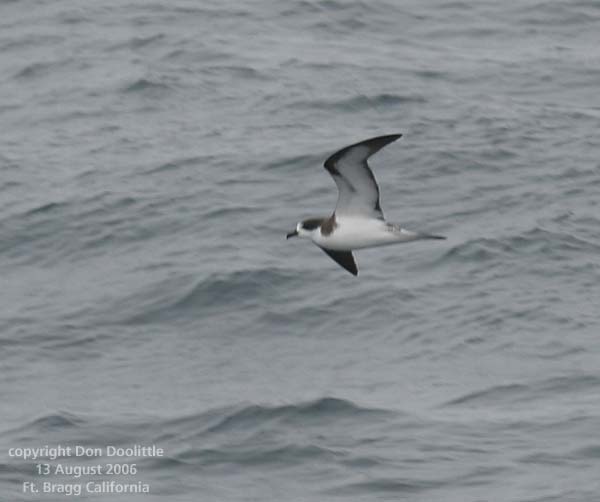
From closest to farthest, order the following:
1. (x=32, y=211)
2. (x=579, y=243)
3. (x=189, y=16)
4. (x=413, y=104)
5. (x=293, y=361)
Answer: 1. (x=293, y=361)
2. (x=579, y=243)
3. (x=32, y=211)
4. (x=413, y=104)
5. (x=189, y=16)

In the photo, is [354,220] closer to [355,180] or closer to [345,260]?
[355,180]

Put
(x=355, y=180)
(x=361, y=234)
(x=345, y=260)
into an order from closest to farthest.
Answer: (x=355, y=180) < (x=361, y=234) < (x=345, y=260)

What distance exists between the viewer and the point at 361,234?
17.1 m

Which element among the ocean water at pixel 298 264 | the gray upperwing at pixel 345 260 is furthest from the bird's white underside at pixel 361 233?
the ocean water at pixel 298 264

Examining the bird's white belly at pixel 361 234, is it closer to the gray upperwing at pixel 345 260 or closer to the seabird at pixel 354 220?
the seabird at pixel 354 220

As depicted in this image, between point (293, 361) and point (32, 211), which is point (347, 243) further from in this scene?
point (32, 211)

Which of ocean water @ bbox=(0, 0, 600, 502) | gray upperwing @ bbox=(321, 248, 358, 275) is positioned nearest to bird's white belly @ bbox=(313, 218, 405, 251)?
gray upperwing @ bbox=(321, 248, 358, 275)

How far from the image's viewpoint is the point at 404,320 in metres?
20.3

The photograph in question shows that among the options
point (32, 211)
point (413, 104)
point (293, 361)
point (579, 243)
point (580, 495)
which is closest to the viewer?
point (580, 495)

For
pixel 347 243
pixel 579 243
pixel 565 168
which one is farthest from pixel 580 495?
pixel 565 168

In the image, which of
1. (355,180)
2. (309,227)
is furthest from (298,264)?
(355,180)

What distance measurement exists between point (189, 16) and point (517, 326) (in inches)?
473

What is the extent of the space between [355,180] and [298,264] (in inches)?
177

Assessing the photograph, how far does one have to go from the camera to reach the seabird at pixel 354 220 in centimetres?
1675
